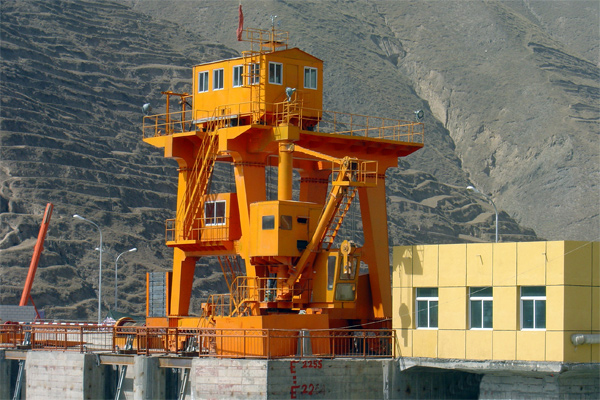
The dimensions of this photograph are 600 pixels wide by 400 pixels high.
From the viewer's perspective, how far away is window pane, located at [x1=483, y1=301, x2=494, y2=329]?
1183 inches

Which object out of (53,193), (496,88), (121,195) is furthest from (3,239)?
(496,88)

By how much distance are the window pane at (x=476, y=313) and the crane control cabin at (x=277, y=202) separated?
5.66 meters

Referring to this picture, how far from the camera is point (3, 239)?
86.8m

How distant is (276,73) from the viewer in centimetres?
3994

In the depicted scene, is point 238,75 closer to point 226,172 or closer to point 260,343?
point 260,343

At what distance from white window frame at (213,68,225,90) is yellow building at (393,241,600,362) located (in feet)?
37.2

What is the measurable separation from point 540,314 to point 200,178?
15195mm

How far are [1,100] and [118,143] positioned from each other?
12236 mm

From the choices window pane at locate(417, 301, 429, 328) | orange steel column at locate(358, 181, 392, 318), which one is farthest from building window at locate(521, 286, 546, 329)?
orange steel column at locate(358, 181, 392, 318)

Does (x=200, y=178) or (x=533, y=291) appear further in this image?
(x=200, y=178)

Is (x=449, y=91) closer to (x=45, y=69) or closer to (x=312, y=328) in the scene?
(x=45, y=69)

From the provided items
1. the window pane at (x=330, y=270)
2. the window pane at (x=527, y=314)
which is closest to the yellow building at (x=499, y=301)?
the window pane at (x=527, y=314)

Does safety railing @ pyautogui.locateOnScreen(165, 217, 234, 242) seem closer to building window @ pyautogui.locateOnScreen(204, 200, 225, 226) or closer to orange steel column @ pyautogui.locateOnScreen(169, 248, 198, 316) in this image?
building window @ pyautogui.locateOnScreen(204, 200, 225, 226)

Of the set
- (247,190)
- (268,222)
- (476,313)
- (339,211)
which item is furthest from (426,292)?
(247,190)
